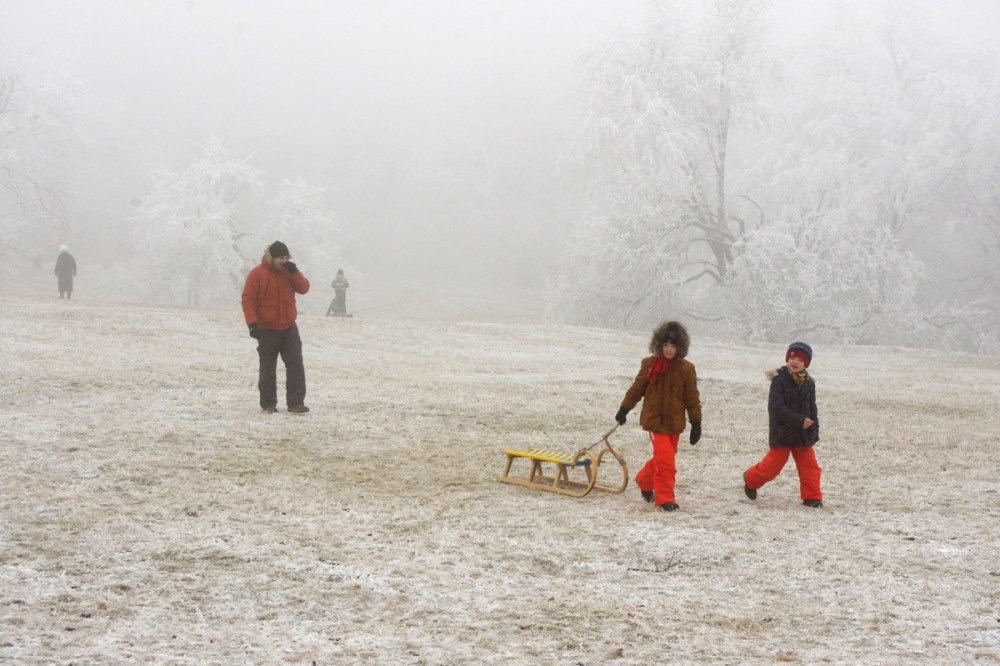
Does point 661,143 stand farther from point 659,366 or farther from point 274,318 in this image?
point 659,366

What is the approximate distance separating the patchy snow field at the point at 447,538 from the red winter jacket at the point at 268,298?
1.06 m

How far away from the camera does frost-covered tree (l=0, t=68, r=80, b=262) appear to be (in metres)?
35.4

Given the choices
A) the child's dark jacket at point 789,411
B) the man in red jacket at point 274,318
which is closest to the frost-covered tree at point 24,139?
the man in red jacket at point 274,318

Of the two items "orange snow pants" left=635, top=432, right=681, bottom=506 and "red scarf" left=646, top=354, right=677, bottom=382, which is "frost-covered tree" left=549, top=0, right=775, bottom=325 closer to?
"red scarf" left=646, top=354, right=677, bottom=382

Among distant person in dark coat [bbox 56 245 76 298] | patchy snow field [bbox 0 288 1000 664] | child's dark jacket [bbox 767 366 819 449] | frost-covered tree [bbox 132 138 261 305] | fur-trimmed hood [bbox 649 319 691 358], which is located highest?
frost-covered tree [bbox 132 138 261 305]

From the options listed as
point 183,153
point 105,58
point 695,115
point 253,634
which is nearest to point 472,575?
point 253,634

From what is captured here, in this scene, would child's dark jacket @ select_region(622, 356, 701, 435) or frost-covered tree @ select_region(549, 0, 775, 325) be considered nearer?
child's dark jacket @ select_region(622, 356, 701, 435)

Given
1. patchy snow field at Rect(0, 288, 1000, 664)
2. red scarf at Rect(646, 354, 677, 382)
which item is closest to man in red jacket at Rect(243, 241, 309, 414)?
patchy snow field at Rect(0, 288, 1000, 664)

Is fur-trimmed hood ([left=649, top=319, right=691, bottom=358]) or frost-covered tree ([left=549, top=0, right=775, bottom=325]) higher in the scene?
frost-covered tree ([left=549, top=0, right=775, bottom=325])

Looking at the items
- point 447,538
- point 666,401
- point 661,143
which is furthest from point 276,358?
point 661,143

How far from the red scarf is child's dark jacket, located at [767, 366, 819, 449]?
0.79 meters

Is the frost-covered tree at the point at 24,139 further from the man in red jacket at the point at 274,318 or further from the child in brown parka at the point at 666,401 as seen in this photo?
the child in brown parka at the point at 666,401

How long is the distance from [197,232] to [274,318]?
26.7m

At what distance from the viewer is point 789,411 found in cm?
664
